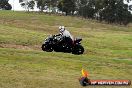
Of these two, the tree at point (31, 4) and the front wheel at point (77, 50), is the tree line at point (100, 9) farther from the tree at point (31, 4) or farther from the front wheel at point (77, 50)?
the front wheel at point (77, 50)

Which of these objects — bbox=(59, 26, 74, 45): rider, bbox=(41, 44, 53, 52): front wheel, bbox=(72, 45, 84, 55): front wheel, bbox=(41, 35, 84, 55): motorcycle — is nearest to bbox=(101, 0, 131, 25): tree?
bbox=(72, 45, 84, 55): front wheel

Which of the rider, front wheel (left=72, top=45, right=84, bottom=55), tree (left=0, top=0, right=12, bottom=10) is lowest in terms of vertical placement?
tree (left=0, top=0, right=12, bottom=10)

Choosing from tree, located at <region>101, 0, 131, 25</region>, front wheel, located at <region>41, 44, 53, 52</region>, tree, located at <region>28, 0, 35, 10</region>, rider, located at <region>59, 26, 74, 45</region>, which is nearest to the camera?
rider, located at <region>59, 26, 74, 45</region>

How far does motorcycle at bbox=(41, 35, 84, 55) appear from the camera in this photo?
102 feet

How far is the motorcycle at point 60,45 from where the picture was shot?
31.2 m

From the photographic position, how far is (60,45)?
1236 inches

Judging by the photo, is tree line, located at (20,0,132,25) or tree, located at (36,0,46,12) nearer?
tree line, located at (20,0,132,25)

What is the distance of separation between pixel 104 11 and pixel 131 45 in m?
78.7

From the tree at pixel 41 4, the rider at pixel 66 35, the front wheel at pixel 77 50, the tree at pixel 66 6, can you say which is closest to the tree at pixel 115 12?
the tree at pixel 66 6

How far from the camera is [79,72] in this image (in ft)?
77.4

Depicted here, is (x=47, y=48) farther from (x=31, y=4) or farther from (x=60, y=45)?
(x=31, y=4)

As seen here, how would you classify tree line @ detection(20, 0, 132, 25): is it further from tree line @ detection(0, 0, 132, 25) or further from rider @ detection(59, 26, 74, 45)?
rider @ detection(59, 26, 74, 45)

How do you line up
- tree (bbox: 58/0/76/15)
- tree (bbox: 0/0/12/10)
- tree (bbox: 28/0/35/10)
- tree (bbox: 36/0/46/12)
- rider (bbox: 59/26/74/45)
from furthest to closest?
tree (bbox: 0/0/12/10)
tree (bbox: 28/0/35/10)
tree (bbox: 36/0/46/12)
tree (bbox: 58/0/76/15)
rider (bbox: 59/26/74/45)

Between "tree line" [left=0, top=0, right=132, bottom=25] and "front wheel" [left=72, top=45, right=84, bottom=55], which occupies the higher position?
"front wheel" [left=72, top=45, right=84, bottom=55]
